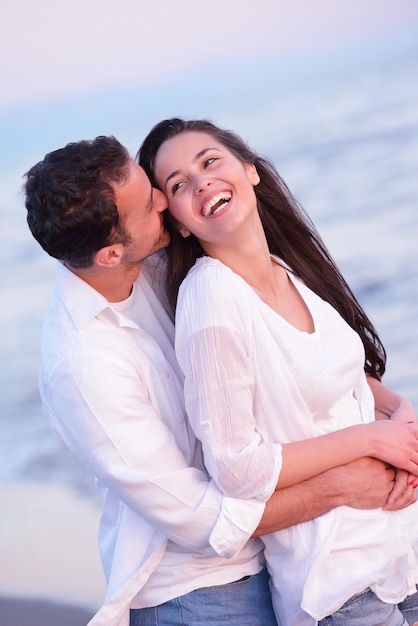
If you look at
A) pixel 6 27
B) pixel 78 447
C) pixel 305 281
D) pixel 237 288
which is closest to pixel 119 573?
pixel 78 447

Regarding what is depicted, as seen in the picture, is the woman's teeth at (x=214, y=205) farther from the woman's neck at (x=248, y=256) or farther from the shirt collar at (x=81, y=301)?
the shirt collar at (x=81, y=301)

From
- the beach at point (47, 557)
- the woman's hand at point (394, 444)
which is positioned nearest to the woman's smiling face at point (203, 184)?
the woman's hand at point (394, 444)

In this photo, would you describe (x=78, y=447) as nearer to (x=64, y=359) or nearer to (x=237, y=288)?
(x=64, y=359)

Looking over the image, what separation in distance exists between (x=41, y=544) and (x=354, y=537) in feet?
7.40

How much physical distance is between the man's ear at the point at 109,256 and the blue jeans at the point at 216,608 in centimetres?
72

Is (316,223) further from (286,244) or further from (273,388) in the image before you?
(273,388)

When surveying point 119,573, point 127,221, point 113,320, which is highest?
point 127,221

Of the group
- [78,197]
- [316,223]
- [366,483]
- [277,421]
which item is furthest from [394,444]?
[316,223]

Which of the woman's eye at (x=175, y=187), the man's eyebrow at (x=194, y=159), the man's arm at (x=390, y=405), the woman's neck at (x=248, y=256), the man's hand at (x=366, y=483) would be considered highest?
the man's eyebrow at (x=194, y=159)

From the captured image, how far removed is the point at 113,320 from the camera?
2.25 m

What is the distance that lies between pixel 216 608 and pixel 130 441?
40 cm

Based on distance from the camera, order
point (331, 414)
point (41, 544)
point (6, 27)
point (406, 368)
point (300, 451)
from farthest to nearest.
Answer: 1. point (6, 27)
2. point (406, 368)
3. point (41, 544)
4. point (331, 414)
5. point (300, 451)

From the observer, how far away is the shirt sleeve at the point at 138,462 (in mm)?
2094

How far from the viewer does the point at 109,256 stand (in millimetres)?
2252
